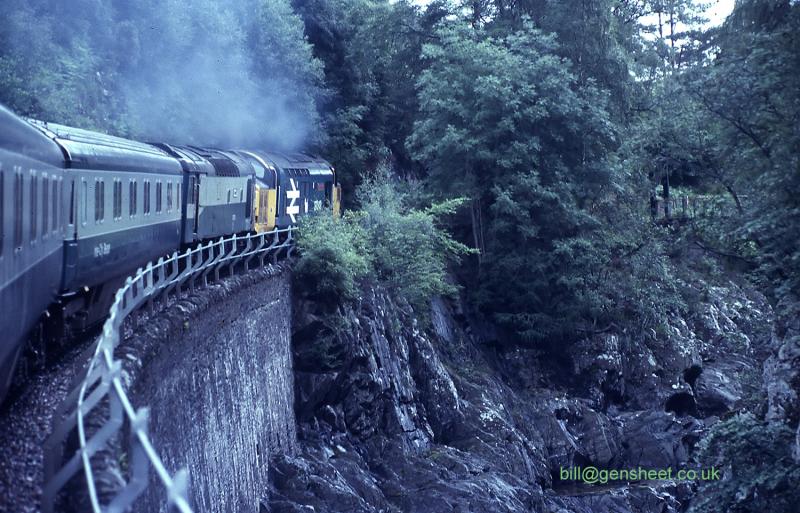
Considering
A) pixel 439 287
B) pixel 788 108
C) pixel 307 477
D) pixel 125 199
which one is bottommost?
pixel 307 477

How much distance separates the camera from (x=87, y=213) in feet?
46.1

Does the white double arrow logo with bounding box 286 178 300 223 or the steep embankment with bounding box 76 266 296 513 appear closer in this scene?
the steep embankment with bounding box 76 266 296 513

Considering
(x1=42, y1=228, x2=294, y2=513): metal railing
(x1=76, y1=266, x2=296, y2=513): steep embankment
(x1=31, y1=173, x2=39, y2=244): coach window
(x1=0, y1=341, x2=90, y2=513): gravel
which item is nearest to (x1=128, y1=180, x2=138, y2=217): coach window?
(x1=76, y1=266, x2=296, y2=513): steep embankment

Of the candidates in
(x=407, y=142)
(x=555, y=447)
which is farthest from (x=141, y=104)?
(x=555, y=447)

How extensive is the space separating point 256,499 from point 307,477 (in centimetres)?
181

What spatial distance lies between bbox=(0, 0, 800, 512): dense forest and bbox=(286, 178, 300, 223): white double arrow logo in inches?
85.4

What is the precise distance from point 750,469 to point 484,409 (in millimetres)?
11688

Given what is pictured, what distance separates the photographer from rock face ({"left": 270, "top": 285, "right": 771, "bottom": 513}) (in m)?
22.4

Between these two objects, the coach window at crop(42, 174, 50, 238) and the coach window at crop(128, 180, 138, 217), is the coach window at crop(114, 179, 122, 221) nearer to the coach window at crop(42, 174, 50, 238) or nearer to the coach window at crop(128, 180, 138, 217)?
the coach window at crop(128, 180, 138, 217)

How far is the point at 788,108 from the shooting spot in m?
19.2

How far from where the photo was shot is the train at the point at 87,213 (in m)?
9.72

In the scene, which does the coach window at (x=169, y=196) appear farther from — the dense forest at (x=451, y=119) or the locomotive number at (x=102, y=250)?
the dense forest at (x=451, y=119)

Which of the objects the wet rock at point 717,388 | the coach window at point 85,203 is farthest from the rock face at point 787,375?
the wet rock at point 717,388

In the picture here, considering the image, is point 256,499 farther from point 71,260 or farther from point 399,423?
point 399,423
